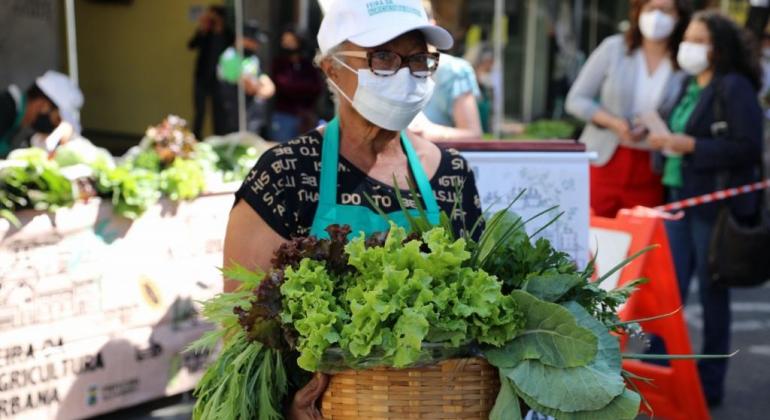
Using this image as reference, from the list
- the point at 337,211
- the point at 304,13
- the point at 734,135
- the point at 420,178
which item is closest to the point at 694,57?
the point at 734,135

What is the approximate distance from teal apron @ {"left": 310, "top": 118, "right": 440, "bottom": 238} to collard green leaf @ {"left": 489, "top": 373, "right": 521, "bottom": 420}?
65cm

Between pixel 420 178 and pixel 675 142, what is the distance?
10.5ft

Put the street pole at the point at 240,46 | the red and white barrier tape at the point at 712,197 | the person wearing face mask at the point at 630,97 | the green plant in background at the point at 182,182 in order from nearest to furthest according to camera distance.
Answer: the green plant in background at the point at 182,182 < the red and white barrier tape at the point at 712,197 < the person wearing face mask at the point at 630,97 < the street pole at the point at 240,46

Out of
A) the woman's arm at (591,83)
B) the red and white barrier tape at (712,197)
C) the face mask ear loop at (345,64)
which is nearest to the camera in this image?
the face mask ear loop at (345,64)

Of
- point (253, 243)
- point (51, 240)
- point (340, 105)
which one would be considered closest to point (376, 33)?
point (340, 105)

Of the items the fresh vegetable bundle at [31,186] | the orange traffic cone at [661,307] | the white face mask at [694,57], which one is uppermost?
the white face mask at [694,57]

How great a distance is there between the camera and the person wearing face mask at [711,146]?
5.43m

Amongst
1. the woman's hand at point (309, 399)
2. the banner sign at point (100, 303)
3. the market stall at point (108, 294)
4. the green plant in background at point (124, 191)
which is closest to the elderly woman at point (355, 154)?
the woman's hand at point (309, 399)

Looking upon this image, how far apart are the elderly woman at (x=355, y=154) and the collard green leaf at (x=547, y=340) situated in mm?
516

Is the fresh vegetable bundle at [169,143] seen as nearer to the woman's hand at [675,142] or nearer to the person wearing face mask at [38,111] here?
the person wearing face mask at [38,111]

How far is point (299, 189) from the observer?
2477 millimetres

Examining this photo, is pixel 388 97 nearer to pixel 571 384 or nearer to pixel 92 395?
pixel 571 384

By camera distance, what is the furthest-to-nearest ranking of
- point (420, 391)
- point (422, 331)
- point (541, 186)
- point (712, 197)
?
1. point (712, 197)
2. point (541, 186)
3. point (420, 391)
4. point (422, 331)

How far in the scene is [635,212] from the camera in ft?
17.0
